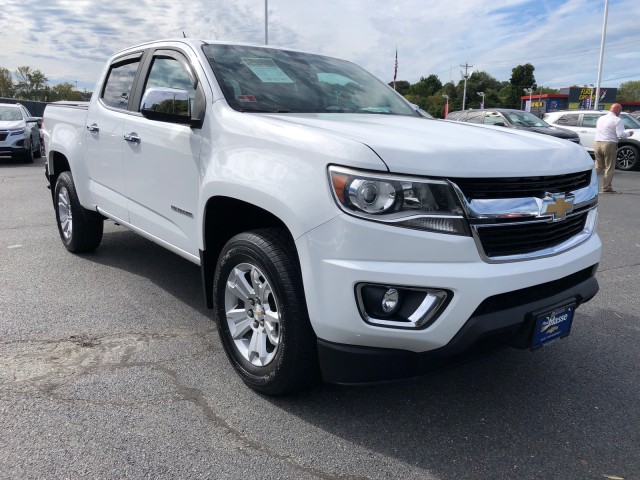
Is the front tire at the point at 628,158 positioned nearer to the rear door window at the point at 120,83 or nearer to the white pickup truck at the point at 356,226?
the white pickup truck at the point at 356,226

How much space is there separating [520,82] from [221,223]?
355ft

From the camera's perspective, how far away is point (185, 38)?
3770 millimetres

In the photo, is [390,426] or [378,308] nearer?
[378,308]

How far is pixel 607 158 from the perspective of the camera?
445 inches

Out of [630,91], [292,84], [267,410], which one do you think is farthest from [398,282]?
[630,91]

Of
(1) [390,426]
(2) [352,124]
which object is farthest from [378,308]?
(2) [352,124]

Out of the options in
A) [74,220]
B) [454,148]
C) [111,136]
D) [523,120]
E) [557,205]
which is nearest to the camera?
[454,148]

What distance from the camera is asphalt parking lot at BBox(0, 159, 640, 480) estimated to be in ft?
7.87

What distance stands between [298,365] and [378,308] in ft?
1.83

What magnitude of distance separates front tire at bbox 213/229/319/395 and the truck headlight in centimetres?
47

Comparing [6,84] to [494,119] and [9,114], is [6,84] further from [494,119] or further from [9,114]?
[494,119]

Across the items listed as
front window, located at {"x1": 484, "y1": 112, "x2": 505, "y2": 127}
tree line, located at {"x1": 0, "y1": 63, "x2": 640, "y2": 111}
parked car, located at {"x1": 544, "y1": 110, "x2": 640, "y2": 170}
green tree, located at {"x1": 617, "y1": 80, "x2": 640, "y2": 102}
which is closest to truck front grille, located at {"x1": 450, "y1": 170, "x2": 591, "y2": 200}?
front window, located at {"x1": 484, "y1": 112, "x2": 505, "y2": 127}

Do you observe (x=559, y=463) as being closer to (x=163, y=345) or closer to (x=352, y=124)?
(x=352, y=124)

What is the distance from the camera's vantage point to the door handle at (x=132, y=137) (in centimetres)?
390
